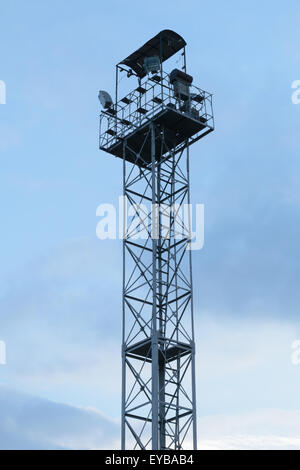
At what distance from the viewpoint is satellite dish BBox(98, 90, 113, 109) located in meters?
63.1

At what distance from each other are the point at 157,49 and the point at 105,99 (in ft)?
17.7

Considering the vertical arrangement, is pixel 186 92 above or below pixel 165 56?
below

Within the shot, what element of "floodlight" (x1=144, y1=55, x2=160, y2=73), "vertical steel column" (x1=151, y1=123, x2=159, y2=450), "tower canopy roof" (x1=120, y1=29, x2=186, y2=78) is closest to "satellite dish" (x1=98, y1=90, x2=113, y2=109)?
"floodlight" (x1=144, y1=55, x2=160, y2=73)

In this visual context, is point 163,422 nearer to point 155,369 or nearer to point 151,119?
point 155,369

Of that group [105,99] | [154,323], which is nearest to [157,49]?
[105,99]

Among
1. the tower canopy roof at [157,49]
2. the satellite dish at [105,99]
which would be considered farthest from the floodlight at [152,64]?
the satellite dish at [105,99]

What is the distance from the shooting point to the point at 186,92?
203 ft

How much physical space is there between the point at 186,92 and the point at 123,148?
577cm

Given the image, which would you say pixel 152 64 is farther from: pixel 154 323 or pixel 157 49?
pixel 154 323

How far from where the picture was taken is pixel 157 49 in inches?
2539

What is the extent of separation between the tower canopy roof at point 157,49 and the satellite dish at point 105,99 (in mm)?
3490

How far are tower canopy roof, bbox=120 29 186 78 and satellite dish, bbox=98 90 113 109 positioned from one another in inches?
137
